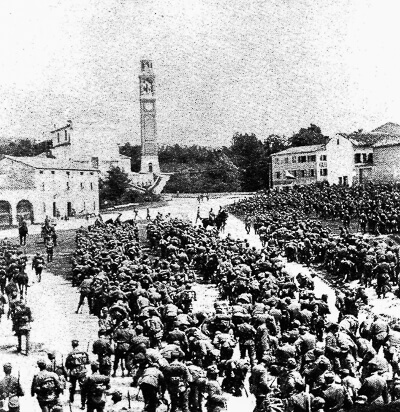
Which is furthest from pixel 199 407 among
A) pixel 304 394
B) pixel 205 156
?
pixel 205 156

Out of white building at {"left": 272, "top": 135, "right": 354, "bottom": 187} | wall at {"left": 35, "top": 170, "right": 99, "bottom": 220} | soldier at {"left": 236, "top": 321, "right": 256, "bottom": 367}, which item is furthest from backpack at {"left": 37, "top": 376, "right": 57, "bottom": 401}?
white building at {"left": 272, "top": 135, "right": 354, "bottom": 187}

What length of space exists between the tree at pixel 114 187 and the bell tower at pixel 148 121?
19.6 meters

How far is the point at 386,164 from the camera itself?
64.6m

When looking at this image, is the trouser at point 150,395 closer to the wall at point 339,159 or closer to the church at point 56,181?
the church at point 56,181

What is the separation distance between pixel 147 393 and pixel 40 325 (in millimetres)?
8568

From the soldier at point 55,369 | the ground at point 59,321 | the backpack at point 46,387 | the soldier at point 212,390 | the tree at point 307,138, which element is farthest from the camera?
Answer: the tree at point 307,138

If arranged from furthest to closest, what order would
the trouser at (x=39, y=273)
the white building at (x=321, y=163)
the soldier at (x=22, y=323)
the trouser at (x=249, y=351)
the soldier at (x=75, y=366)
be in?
the white building at (x=321, y=163), the trouser at (x=39, y=273), the soldier at (x=22, y=323), the trouser at (x=249, y=351), the soldier at (x=75, y=366)

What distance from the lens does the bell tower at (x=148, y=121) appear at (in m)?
89.6

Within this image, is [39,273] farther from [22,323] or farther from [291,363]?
[291,363]

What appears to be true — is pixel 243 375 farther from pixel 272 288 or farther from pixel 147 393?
pixel 272 288

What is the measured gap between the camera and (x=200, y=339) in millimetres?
12359

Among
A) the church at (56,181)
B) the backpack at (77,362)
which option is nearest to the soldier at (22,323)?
the backpack at (77,362)

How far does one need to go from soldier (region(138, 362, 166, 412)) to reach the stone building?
3772 centimetres

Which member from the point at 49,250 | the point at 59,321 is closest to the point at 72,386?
the point at 59,321
